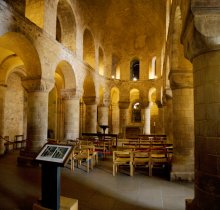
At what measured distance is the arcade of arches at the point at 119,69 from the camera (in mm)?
3221

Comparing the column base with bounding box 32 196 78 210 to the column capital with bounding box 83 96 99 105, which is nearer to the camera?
the column base with bounding box 32 196 78 210

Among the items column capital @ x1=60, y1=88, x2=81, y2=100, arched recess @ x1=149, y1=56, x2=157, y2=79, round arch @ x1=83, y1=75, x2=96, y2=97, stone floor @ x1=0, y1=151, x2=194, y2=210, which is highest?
arched recess @ x1=149, y1=56, x2=157, y2=79

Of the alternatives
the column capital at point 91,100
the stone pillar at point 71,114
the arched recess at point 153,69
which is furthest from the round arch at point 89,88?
the arched recess at point 153,69

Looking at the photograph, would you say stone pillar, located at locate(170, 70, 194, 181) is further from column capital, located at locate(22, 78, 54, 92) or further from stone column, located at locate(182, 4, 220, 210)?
column capital, located at locate(22, 78, 54, 92)

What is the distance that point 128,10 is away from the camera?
59.9 feet

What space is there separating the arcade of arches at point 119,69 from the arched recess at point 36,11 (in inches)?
1.8

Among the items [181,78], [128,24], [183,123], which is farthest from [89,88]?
[183,123]

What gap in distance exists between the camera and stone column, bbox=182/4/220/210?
3.08m

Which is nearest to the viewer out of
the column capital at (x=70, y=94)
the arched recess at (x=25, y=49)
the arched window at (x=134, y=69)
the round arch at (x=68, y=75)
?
the arched recess at (x=25, y=49)

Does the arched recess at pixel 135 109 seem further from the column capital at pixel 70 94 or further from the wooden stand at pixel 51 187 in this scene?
the wooden stand at pixel 51 187

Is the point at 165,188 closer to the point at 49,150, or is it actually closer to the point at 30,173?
the point at 49,150

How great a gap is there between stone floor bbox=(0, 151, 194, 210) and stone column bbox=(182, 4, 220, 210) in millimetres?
1291

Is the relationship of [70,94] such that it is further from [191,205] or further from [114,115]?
[114,115]

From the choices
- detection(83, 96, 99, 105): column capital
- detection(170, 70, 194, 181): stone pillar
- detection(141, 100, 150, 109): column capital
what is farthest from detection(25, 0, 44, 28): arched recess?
detection(141, 100, 150, 109): column capital
